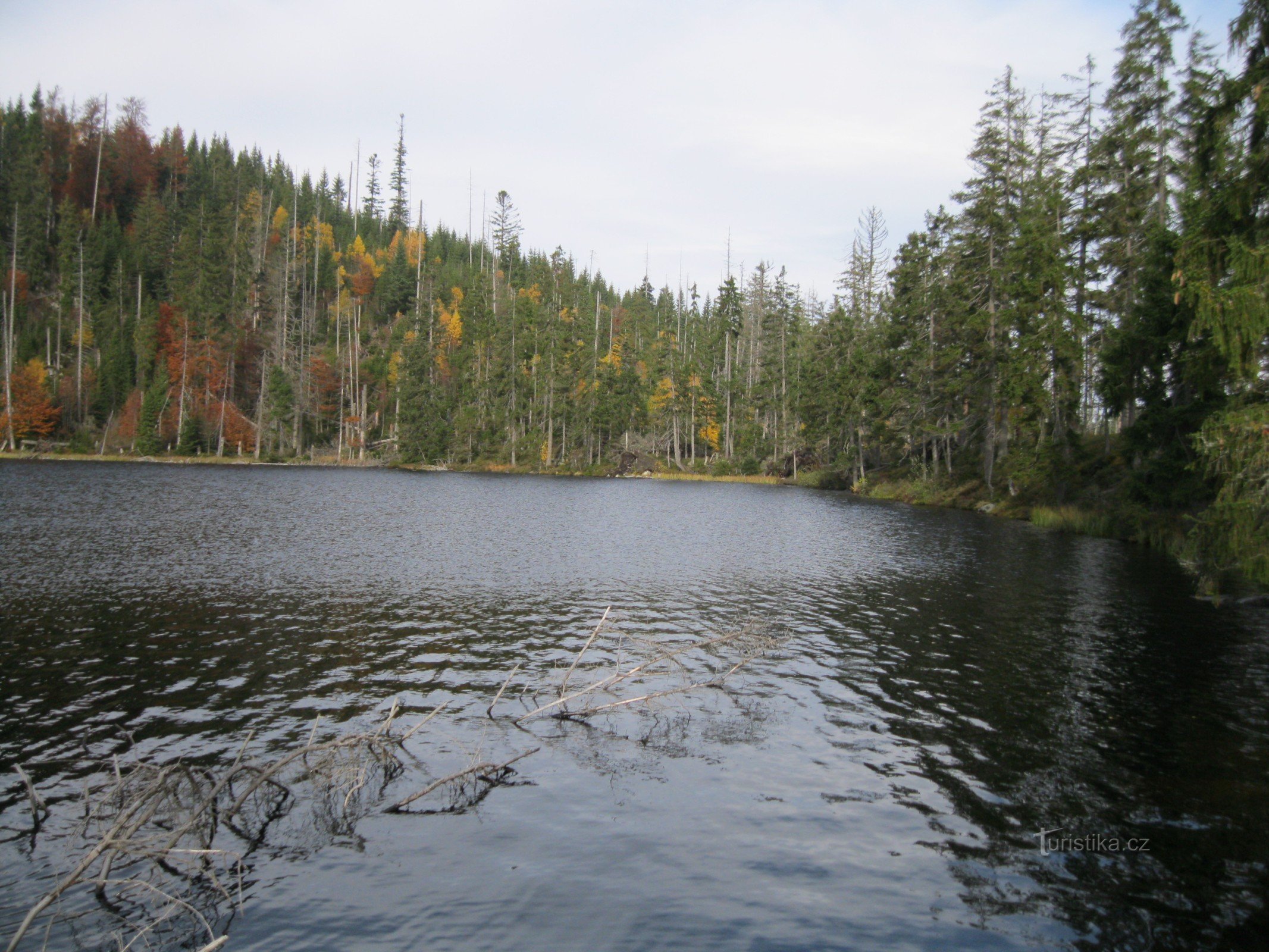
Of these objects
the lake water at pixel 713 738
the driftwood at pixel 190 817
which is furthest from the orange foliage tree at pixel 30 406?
the driftwood at pixel 190 817

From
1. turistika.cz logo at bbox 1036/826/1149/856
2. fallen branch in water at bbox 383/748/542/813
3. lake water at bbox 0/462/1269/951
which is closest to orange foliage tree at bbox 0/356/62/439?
lake water at bbox 0/462/1269/951

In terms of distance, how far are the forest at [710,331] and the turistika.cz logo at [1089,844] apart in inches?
393

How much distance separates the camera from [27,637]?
1406 cm

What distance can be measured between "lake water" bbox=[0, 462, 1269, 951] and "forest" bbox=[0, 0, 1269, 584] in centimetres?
621

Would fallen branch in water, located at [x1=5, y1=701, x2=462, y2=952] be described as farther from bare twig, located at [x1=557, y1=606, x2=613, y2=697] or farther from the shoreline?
the shoreline

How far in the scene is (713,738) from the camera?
11.0 meters

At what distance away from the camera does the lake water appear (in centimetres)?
680

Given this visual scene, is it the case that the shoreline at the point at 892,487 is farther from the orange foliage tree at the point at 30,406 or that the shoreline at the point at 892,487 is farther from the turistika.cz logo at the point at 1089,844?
the turistika.cz logo at the point at 1089,844

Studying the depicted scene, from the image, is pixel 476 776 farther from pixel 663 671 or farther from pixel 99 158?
pixel 99 158

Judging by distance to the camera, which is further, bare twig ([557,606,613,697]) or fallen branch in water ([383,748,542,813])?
bare twig ([557,606,613,697])

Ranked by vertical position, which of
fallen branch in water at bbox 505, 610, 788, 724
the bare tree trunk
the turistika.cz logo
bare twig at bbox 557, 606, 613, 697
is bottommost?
the turistika.cz logo

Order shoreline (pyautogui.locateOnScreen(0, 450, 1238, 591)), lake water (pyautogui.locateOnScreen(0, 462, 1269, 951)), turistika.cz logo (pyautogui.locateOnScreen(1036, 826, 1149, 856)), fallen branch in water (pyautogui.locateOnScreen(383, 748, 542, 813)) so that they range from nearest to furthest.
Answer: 1. lake water (pyautogui.locateOnScreen(0, 462, 1269, 951))
2. turistika.cz logo (pyautogui.locateOnScreen(1036, 826, 1149, 856))
3. fallen branch in water (pyautogui.locateOnScreen(383, 748, 542, 813))
4. shoreline (pyautogui.locateOnScreen(0, 450, 1238, 591))

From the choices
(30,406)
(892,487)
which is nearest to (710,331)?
(892,487)

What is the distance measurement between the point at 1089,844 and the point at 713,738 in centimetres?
487
